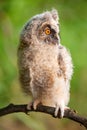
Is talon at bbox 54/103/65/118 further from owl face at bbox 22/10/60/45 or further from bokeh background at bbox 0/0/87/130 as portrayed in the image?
bokeh background at bbox 0/0/87/130

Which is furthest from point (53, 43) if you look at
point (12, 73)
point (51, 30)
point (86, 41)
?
point (86, 41)

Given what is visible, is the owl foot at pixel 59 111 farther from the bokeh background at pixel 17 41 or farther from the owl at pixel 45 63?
the bokeh background at pixel 17 41

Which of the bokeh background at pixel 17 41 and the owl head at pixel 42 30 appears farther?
the bokeh background at pixel 17 41

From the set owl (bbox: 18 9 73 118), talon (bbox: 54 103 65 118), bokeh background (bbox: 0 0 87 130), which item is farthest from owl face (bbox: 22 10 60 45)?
bokeh background (bbox: 0 0 87 130)

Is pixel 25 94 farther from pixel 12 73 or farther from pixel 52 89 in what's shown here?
pixel 12 73

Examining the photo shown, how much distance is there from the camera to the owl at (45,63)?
899 mm

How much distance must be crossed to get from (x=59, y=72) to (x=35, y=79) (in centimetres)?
4

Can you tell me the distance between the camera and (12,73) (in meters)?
1.78

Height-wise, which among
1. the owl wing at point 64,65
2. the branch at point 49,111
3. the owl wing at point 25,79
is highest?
the owl wing at point 64,65

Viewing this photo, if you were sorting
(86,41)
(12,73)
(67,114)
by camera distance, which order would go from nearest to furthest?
(67,114), (12,73), (86,41)

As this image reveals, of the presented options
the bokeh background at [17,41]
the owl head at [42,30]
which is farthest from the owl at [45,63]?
the bokeh background at [17,41]

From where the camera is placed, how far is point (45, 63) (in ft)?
3.04

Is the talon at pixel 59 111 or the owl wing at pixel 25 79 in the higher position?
the owl wing at pixel 25 79

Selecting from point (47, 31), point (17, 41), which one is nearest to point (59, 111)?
point (47, 31)
